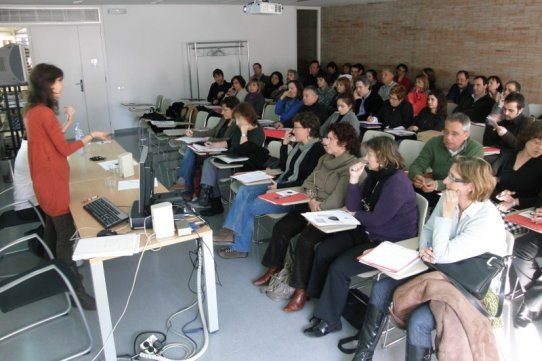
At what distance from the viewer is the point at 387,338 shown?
284cm

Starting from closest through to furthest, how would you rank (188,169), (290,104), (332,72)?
1. (188,169)
2. (290,104)
3. (332,72)

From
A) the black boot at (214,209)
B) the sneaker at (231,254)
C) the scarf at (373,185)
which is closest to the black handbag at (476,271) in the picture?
the scarf at (373,185)

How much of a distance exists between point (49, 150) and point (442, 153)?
304 centimetres

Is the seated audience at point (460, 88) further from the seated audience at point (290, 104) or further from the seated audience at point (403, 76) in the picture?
the seated audience at point (290, 104)

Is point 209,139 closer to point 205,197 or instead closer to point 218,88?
point 205,197

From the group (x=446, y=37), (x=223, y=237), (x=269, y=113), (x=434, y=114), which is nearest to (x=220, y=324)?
(x=223, y=237)

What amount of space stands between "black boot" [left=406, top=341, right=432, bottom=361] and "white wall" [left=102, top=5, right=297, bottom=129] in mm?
8942

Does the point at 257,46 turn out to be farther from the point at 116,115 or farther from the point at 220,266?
the point at 220,266

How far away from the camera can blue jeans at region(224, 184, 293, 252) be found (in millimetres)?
3805

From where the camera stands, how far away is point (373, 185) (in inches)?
120

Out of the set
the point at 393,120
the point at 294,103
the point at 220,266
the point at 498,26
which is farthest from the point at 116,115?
the point at 498,26

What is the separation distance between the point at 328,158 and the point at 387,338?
4.66 ft

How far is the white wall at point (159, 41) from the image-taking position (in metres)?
9.55

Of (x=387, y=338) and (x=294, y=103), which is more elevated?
(x=294, y=103)
